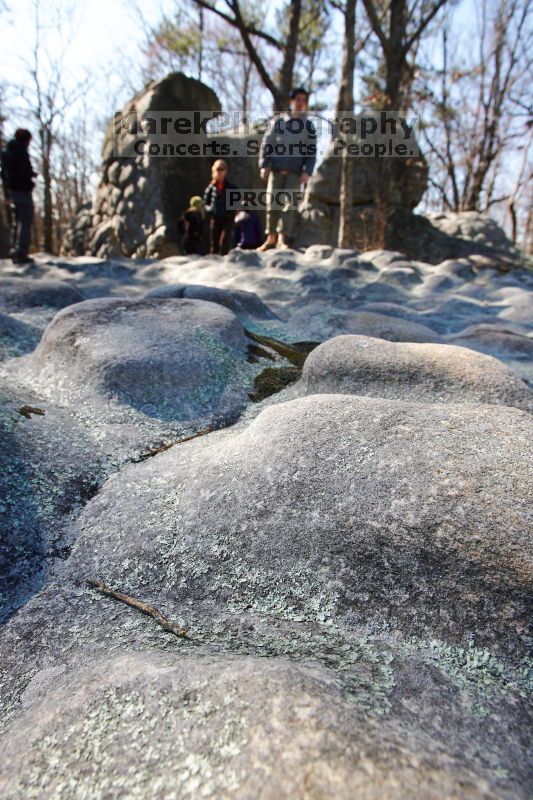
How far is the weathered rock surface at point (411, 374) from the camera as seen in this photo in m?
1.85

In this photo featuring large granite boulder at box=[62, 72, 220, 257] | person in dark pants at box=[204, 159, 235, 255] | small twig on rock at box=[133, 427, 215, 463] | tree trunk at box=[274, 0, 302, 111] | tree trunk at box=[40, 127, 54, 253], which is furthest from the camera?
tree trunk at box=[40, 127, 54, 253]

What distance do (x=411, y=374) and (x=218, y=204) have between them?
577 centimetres

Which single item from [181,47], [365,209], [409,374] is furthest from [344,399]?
[181,47]

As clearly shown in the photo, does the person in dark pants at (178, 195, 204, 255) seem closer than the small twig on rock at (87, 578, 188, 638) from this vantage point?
No

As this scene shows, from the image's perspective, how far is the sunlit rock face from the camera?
0.67 meters

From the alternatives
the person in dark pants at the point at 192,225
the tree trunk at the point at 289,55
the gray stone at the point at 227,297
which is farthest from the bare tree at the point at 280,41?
the gray stone at the point at 227,297

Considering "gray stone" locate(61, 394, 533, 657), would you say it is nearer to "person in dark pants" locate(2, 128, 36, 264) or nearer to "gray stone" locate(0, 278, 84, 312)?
"gray stone" locate(0, 278, 84, 312)

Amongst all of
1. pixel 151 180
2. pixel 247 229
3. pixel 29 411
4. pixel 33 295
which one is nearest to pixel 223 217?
pixel 247 229

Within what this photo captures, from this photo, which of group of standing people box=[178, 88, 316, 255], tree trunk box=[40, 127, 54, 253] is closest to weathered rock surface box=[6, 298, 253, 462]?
group of standing people box=[178, 88, 316, 255]

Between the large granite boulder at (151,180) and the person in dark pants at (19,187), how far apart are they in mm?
4436

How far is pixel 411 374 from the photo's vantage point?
1.97m

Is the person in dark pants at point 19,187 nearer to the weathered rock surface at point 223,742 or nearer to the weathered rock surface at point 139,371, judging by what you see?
the weathered rock surface at point 139,371

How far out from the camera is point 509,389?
6.04 feet

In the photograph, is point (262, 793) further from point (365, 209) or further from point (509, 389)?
point (365, 209)
